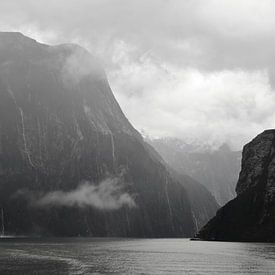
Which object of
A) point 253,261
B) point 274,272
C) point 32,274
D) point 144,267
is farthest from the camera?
point 253,261

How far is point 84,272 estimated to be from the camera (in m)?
97.1

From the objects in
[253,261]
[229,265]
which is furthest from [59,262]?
[253,261]

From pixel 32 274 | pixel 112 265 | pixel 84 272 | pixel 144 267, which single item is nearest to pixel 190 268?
pixel 144 267

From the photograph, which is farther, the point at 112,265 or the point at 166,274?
the point at 112,265

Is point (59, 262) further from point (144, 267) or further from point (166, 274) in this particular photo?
point (166, 274)

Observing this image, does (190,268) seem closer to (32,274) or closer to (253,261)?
(253,261)

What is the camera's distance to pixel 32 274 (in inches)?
3617

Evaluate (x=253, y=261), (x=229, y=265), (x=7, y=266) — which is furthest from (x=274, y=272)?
(x=7, y=266)

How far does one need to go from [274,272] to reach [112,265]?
119 ft

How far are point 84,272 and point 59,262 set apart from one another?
21.6 m

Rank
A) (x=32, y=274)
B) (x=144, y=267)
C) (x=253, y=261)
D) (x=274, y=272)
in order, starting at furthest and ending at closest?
(x=253, y=261) < (x=144, y=267) < (x=274, y=272) < (x=32, y=274)

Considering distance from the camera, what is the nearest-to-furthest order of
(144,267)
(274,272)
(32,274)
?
(32,274)
(274,272)
(144,267)

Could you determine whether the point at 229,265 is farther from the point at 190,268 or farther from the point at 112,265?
the point at 112,265

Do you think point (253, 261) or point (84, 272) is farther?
point (253, 261)
